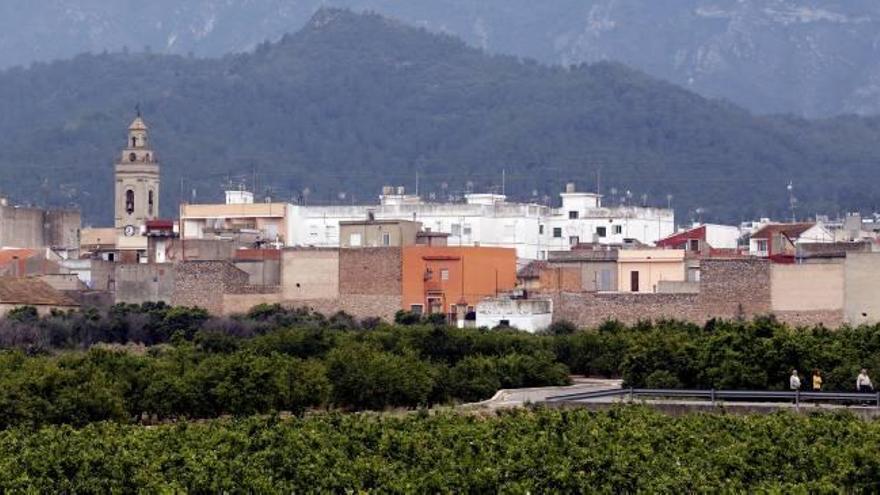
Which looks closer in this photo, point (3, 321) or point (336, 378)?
point (336, 378)

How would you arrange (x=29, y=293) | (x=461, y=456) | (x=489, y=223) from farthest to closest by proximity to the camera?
(x=489, y=223), (x=29, y=293), (x=461, y=456)

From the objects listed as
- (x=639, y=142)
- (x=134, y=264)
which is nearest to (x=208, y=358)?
(x=134, y=264)

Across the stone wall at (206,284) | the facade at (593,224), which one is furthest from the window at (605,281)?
the facade at (593,224)

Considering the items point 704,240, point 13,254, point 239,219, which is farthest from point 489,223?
point 13,254

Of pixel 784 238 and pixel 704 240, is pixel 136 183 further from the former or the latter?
pixel 784 238

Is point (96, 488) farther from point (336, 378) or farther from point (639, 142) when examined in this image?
point (639, 142)

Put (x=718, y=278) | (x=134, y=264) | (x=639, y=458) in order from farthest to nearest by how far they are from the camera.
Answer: (x=134, y=264) → (x=718, y=278) → (x=639, y=458)

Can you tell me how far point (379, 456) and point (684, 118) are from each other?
521ft

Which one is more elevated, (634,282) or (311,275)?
(311,275)

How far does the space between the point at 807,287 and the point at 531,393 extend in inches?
712

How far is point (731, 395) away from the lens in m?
43.4

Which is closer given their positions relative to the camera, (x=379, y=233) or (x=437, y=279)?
(x=437, y=279)

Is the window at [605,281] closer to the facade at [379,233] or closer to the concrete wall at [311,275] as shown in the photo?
the facade at [379,233]

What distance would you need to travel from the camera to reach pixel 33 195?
170 m
